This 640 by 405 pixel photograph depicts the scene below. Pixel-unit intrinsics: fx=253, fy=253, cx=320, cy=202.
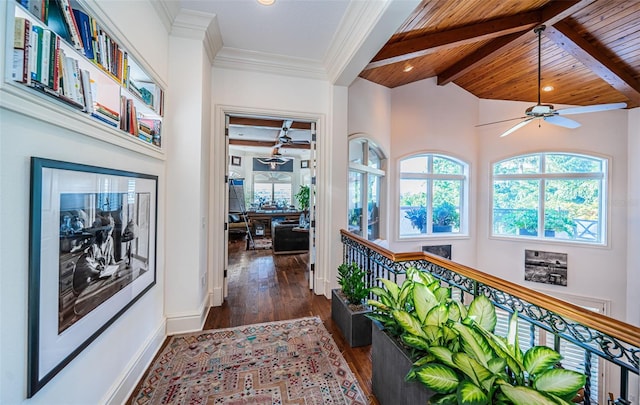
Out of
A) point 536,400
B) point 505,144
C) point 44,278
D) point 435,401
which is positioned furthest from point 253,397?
point 505,144

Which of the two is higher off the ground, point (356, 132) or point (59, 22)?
point (356, 132)

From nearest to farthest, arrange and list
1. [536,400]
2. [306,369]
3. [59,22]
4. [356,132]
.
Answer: [536,400] < [59,22] < [306,369] < [356,132]

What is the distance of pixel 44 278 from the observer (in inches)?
40.9

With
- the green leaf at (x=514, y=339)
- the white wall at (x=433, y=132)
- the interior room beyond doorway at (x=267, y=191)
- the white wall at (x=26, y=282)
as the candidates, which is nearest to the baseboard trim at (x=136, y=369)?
the white wall at (x=26, y=282)

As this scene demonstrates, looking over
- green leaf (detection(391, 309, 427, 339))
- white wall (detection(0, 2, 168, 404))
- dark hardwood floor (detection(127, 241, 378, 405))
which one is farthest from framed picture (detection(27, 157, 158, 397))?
green leaf (detection(391, 309, 427, 339))

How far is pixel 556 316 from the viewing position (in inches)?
46.2

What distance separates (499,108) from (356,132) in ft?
12.6

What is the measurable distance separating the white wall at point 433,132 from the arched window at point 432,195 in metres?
0.17

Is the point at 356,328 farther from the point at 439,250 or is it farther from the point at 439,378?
the point at 439,250

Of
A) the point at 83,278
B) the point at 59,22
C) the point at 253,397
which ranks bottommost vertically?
the point at 253,397

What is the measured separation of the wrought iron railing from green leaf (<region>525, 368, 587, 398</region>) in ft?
0.43

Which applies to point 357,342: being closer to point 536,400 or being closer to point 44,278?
point 536,400

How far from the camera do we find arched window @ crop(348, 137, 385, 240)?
13.5ft

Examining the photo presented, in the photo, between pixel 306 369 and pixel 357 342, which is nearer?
pixel 306 369
